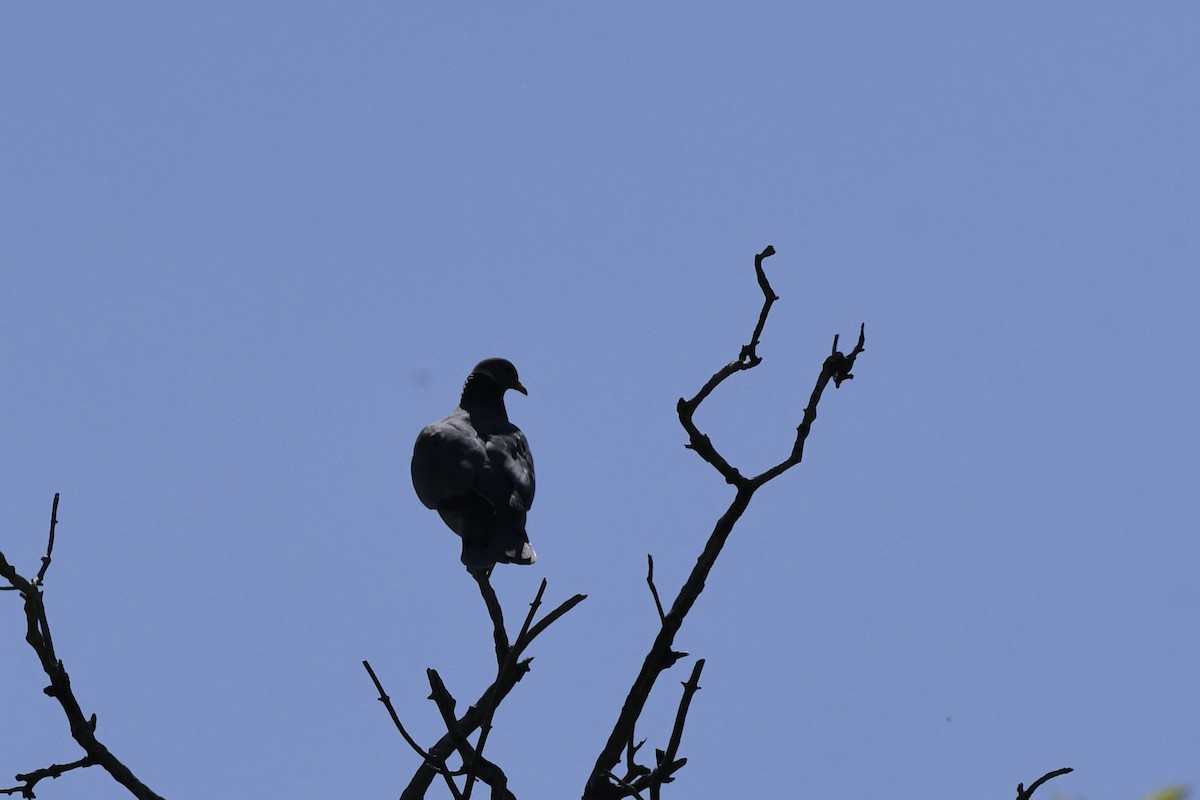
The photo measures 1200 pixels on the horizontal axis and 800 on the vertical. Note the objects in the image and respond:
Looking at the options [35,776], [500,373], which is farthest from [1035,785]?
[500,373]

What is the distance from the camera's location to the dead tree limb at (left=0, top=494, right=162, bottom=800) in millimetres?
5004

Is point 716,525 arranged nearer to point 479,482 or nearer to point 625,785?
point 625,785

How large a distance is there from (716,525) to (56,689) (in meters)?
2.21

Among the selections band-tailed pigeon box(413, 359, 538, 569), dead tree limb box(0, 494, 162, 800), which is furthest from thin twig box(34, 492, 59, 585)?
band-tailed pigeon box(413, 359, 538, 569)

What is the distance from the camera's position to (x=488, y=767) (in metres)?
4.91

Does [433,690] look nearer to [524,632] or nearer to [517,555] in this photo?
[524,632]

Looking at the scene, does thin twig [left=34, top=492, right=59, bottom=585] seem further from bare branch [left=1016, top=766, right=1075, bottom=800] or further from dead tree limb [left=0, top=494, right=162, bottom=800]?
bare branch [left=1016, top=766, right=1075, bottom=800]

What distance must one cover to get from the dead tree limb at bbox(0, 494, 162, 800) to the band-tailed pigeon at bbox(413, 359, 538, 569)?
8.43 feet

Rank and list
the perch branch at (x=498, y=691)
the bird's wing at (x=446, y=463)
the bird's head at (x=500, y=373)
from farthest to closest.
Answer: the bird's head at (x=500, y=373) → the bird's wing at (x=446, y=463) → the perch branch at (x=498, y=691)

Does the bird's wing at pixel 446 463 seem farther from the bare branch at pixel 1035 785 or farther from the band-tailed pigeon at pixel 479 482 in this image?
the bare branch at pixel 1035 785

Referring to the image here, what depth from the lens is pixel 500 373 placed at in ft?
32.1

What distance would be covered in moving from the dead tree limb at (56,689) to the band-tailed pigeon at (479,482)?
101 inches

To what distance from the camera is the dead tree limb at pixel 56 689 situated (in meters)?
5.00

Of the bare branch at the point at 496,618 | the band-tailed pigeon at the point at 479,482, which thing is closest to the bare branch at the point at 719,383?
the bare branch at the point at 496,618
